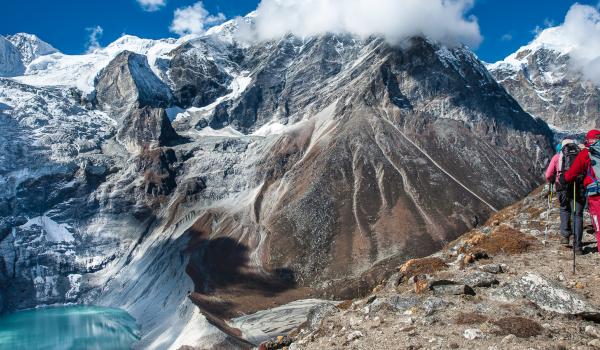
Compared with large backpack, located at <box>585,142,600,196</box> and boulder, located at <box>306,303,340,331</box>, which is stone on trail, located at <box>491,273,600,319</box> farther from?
boulder, located at <box>306,303,340,331</box>

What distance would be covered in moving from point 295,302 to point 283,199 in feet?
159

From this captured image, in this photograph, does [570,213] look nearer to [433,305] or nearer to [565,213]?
[565,213]

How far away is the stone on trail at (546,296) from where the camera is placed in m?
12.8

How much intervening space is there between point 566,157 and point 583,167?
845mm

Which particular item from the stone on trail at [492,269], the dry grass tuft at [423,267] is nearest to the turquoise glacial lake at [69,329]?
the dry grass tuft at [423,267]

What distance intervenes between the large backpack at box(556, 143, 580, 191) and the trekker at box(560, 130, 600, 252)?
1.15 feet

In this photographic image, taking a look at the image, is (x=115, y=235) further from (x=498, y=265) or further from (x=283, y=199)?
(x=498, y=265)

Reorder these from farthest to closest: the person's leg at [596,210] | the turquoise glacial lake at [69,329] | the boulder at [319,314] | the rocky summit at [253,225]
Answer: the rocky summit at [253,225] < the turquoise glacial lake at [69,329] < the boulder at [319,314] < the person's leg at [596,210]

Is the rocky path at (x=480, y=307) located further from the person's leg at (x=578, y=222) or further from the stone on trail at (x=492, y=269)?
the person's leg at (x=578, y=222)

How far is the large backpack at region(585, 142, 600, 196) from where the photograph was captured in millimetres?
16031

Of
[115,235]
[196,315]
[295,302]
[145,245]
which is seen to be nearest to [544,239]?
[196,315]

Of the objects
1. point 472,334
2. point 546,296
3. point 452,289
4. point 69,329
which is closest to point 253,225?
point 69,329

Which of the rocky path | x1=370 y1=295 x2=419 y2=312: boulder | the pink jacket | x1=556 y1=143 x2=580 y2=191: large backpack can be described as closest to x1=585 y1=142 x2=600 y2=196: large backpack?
x1=556 y1=143 x2=580 y2=191: large backpack

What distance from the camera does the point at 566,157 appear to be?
17359 mm
